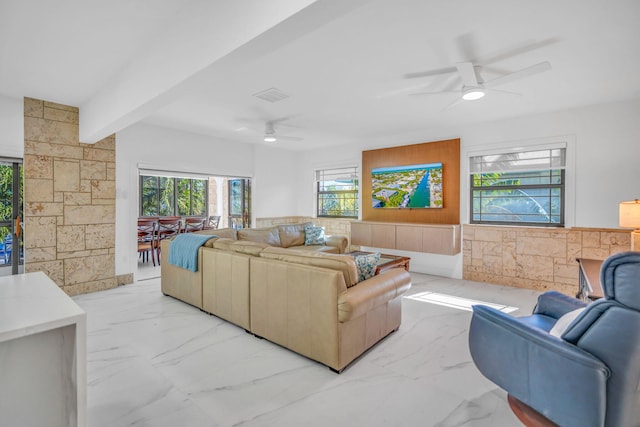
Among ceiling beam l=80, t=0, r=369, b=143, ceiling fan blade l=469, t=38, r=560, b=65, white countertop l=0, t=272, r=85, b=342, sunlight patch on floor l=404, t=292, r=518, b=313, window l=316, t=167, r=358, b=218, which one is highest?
ceiling fan blade l=469, t=38, r=560, b=65

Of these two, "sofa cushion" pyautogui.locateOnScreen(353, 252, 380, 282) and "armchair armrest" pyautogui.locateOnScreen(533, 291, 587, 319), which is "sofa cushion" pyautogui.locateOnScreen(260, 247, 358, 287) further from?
"armchair armrest" pyautogui.locateOnScreen(533, 291, 587, 319)

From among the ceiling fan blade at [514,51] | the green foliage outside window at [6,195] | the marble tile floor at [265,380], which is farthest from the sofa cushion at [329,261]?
the green foliage outside window at [6,195]

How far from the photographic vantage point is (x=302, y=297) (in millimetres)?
2404

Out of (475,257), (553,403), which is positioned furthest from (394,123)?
(553,403)

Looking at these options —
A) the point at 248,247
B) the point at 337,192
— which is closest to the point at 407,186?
the point at 337,192

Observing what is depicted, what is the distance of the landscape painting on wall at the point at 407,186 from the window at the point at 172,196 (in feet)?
18.1

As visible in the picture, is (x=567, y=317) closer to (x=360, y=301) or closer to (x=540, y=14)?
(x=360, y=301)

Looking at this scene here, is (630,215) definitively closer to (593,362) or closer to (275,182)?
(593,362)

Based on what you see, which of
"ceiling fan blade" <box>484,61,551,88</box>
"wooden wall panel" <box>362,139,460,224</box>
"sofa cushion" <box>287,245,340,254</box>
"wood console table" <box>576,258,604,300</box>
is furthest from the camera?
"sofa cushion" <box>287,245,340,254</box>

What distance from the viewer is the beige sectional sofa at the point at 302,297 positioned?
2.24 meters

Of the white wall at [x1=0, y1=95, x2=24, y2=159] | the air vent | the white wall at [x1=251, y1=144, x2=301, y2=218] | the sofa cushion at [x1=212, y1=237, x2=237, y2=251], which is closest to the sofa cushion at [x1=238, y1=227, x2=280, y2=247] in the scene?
the white wall at [x1=251, y1=144, x2=301, y2=218]

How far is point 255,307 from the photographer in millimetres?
2791

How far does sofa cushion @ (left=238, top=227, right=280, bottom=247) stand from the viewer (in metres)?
4.93

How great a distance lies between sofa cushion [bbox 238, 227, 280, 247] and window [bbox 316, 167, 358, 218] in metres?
1.80
